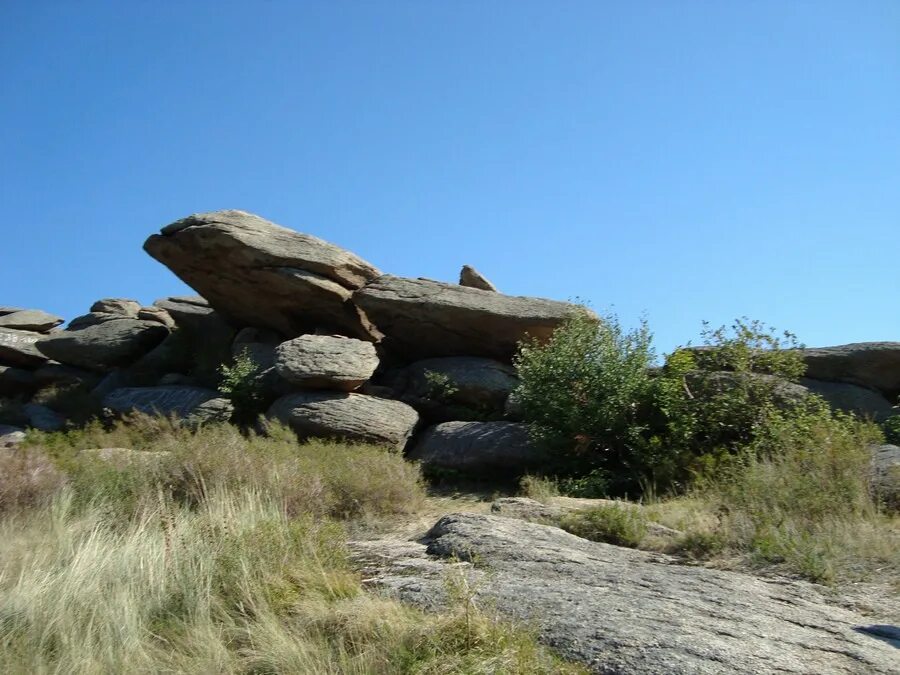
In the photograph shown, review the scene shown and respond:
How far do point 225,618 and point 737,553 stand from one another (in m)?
4.81

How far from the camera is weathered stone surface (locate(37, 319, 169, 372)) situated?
21.5 metres

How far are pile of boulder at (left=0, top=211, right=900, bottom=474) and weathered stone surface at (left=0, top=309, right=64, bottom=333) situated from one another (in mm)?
4149

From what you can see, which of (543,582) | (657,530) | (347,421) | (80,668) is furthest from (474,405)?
(80,668)

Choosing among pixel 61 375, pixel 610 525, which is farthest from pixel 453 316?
pixel 61 375

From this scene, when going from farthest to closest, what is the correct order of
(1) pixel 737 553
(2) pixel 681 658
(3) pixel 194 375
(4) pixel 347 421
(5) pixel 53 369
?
(5) pixel 53 369, (3) pixel 194 375, (4) pixel 347 421, (1) pixel 737 553, (2) pixel 681 658

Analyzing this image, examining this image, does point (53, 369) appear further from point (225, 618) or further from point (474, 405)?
point (225, 618)

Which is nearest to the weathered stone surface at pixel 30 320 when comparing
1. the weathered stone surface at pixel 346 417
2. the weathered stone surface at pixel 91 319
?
the weathered stone surface at pixel 91 319

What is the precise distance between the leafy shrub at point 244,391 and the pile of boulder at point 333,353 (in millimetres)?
96

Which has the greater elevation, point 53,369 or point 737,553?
point 53,369

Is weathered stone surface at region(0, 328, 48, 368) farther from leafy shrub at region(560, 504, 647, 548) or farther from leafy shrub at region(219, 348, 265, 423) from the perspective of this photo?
leafy shrub at region(560, 504, 647, 548)

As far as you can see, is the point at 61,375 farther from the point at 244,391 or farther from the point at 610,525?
the point at 610,525

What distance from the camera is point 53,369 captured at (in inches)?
882

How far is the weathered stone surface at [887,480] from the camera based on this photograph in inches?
377

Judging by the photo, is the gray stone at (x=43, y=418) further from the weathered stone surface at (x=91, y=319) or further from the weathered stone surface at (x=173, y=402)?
→ the weathered stone surface at (x=91, y=319)
